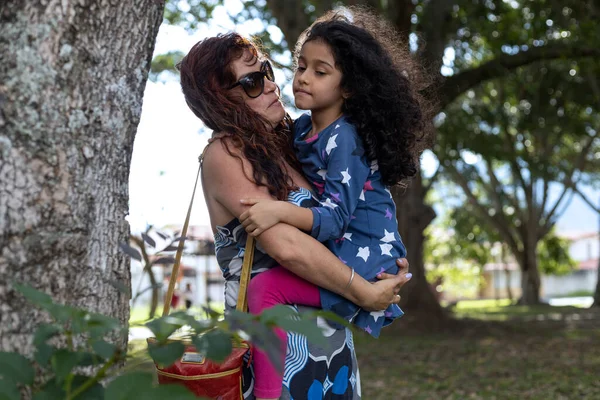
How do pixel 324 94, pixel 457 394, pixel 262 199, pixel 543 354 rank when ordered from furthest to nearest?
pixel 543 354 < pixel 457 394 < pixel 324 94 < pixel 262 199

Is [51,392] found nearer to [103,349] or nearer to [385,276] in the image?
Answer: [103,349]

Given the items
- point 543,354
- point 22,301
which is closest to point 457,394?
point 543,354

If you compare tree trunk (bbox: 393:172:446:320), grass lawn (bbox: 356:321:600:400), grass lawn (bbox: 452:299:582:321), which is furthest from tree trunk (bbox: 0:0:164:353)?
grass lawn (bbox: 452:299:582:321)

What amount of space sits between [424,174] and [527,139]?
7120mm

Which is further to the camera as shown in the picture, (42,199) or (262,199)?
(262,199)

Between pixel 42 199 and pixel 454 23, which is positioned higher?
pixel 454 23

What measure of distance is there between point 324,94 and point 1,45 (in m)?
1.16

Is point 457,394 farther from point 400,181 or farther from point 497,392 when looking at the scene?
point 400,181

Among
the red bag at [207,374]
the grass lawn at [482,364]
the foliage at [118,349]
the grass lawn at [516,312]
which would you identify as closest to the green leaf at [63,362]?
the foliage at [118,349]

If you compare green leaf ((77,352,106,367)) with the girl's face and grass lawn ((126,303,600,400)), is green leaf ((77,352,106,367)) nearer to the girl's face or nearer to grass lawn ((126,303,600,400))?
the girl's face

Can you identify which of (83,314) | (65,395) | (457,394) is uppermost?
(83,314)

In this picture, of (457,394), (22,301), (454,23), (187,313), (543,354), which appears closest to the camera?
(187,313)

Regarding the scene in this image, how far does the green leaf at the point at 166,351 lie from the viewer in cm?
121

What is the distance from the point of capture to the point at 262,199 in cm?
Answer: 221
